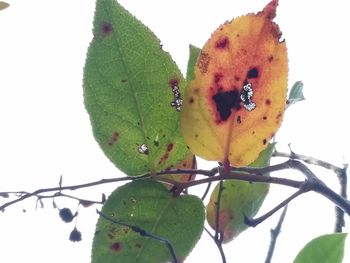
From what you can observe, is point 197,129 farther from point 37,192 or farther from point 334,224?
point 334,224

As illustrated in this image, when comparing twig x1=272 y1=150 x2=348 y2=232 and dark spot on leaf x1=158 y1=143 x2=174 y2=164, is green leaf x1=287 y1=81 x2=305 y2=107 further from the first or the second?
dark spot on leaf x1=158 y1=143 x2=174 y2=164

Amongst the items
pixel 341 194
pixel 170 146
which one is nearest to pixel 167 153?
pixel 170 146

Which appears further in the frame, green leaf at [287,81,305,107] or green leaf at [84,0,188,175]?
green leaf at [287,81,305,107]

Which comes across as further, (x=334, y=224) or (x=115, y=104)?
(x=334, y=224)

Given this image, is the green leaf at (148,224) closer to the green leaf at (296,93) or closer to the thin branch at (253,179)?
the thin branch at (253,179)

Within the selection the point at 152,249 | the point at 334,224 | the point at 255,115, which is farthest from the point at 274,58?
the point at 334,224

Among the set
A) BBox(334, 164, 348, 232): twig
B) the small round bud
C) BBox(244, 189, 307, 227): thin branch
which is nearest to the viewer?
BBox(244, 189, 307, 227): thin branch

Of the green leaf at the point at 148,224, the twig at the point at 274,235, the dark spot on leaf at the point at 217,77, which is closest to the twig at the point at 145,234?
the green leaf at the point at 148,224

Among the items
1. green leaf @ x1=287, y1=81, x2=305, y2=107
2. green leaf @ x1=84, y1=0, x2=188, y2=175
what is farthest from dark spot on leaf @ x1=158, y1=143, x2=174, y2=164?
green leaf @ x1=287, y1=81, x2=305, y2=107
